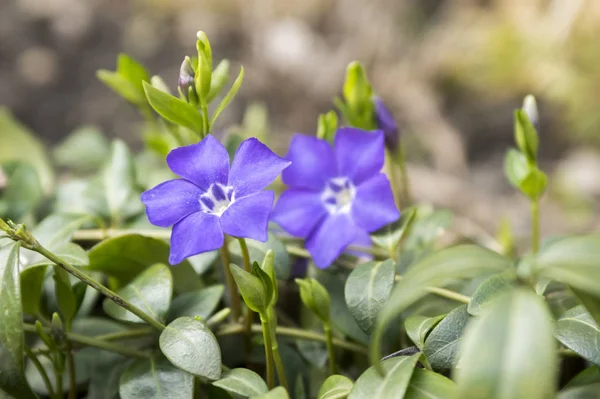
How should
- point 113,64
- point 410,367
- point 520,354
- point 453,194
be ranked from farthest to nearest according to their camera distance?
point 113,64 → point 453,194 → point 410,367 → point 520,354

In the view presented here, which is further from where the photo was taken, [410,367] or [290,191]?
[290,191]

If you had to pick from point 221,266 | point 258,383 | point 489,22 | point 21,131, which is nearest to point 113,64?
point 21,131

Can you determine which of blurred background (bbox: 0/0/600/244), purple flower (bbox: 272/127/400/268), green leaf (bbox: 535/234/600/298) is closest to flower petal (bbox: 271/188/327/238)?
purple flower (bbox: 272/127/400/268)

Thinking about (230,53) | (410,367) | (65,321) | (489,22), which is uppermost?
(489,22)

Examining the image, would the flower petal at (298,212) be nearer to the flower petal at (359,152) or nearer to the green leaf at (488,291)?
the flower petal at (359,152)

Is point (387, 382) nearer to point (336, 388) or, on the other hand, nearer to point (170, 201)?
point (336, 388)

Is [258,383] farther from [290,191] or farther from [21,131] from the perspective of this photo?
[21,131]

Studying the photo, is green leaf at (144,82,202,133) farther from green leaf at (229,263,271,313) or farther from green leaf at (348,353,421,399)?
green leaf at (348,353,421,399)
